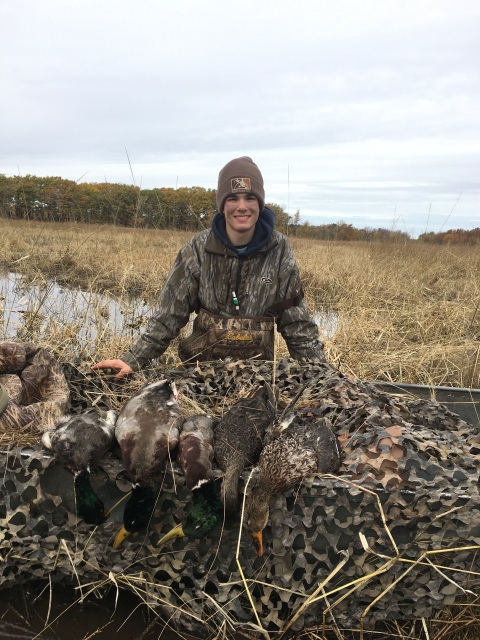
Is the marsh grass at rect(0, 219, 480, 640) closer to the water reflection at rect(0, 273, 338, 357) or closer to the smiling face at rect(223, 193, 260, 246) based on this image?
the water reflection at rect(0, 273, 338, 357)

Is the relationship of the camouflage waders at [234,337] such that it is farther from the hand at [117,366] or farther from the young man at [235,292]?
the hand at [117,366]

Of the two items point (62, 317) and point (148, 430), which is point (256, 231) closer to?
point (148, 430)

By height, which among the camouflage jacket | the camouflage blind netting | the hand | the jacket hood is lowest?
the camouflage blind netting

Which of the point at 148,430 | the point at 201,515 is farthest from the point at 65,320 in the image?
Result: the point at 201,515

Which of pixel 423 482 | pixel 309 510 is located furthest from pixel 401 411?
pixel 309 510

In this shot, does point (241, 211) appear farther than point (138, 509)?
Yes

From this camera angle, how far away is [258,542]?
6.50ft

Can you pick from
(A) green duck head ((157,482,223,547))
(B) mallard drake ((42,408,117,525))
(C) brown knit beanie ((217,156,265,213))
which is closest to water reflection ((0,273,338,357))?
(C) brown knit beanie ((217,156,265,213))

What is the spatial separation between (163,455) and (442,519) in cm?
116

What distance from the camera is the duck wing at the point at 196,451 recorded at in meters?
2.04

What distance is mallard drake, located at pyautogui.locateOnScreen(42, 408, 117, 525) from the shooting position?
2.04 metres

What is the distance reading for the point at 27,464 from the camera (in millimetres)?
2080

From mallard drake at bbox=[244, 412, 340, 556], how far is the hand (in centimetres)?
129

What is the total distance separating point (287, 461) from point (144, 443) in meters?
0.61
